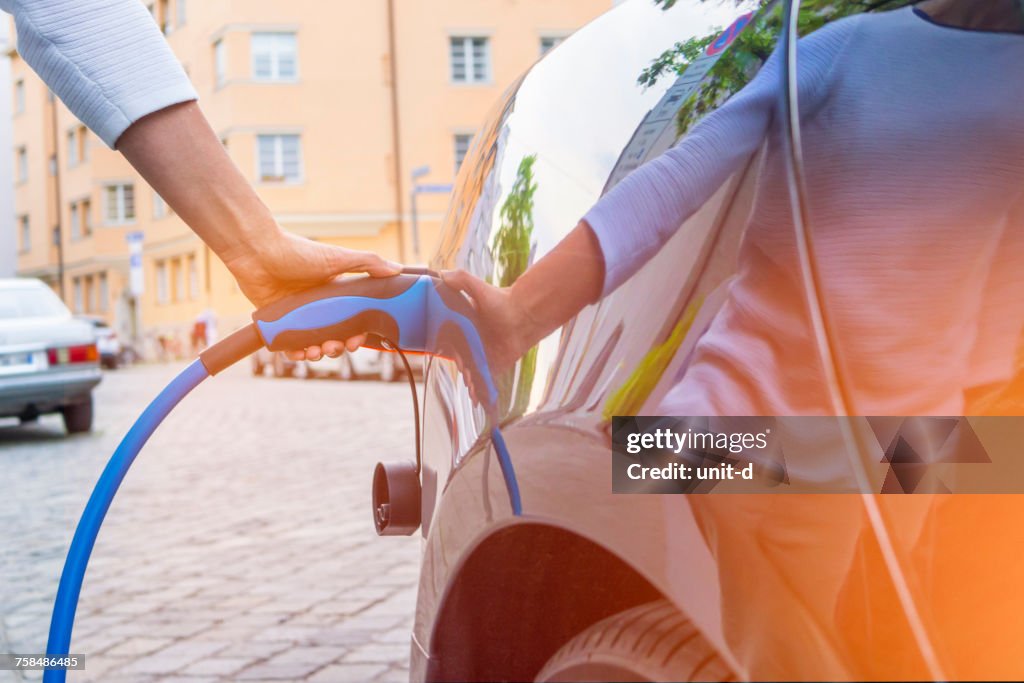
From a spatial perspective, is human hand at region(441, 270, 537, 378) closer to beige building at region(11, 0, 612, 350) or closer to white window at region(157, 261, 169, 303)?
beige building at region(11, 0, 612, 350)

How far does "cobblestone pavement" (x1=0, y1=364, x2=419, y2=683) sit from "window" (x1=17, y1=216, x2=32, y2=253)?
1.23 m

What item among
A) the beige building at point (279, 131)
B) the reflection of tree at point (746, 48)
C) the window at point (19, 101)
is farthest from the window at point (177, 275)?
the reflection of tree at point (746, 48)

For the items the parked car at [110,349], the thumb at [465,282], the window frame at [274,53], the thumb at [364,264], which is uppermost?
the window frame at [274,53]

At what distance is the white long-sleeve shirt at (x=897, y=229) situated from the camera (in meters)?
0.96

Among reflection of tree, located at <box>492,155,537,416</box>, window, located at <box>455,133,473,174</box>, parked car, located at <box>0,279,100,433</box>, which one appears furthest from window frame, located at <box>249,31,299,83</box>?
parked car, located at <box>0,279,100,433</box>

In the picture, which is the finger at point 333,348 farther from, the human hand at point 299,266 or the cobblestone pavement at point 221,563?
the cobblestone pavement at point 221,563

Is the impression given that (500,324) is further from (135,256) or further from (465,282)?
(135,256)

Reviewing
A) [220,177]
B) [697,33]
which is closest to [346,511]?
[220,177]

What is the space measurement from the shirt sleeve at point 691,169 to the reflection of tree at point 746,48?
1 cm

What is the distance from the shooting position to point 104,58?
1559mm

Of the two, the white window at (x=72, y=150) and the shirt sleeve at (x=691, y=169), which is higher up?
the white window at (x=72, y=150)

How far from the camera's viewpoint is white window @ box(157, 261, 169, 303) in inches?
546

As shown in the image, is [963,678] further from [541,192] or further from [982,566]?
[541,192]

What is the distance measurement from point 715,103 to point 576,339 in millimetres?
259
